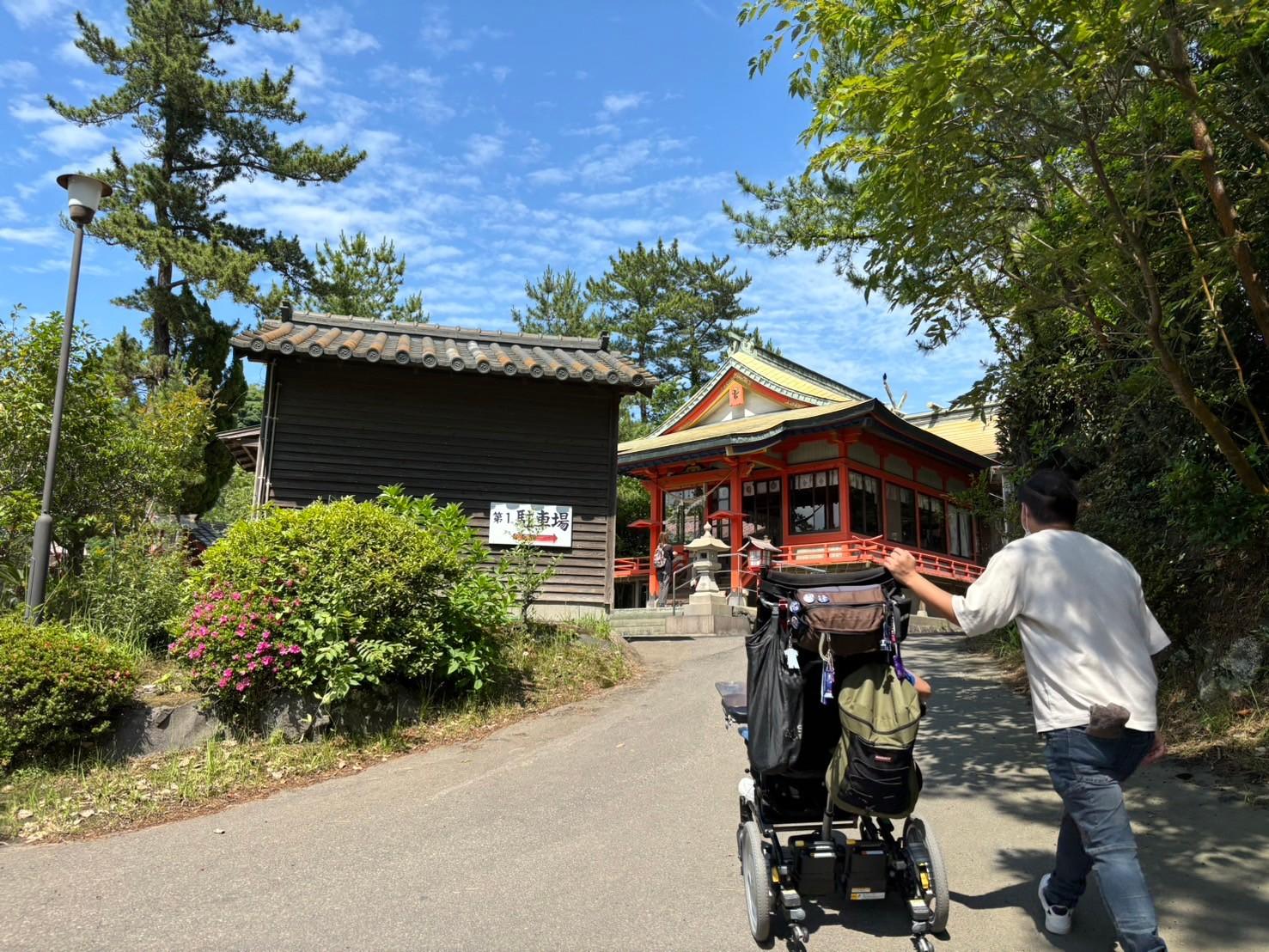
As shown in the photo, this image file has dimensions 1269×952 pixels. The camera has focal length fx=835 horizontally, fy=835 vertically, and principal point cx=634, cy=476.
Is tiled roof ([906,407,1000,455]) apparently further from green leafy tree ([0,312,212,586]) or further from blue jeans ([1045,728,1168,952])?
blue jeans ([1045,728,1168,952])

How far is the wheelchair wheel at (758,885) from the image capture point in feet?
10.9

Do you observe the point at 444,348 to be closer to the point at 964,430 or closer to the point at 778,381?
the point at 778,381

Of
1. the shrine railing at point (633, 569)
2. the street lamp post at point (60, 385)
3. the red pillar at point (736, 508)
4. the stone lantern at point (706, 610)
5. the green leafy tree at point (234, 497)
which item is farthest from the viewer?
the green leafy tree at point (234, 497)

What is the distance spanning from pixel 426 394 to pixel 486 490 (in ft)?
5.34

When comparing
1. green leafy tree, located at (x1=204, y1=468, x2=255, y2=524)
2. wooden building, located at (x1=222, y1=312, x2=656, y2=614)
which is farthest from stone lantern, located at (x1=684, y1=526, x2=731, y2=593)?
green leafy tree, located at (x1=204, y1=468, x2=255, y2=524)

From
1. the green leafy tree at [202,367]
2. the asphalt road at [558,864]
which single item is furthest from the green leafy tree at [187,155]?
the asphalt road at [558,864]

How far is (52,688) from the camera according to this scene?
632 centimetres

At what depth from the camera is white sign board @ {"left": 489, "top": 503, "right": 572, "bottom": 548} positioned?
1182 cm

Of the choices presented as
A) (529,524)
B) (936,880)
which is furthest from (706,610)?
(936,880)

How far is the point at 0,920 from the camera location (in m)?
3.97

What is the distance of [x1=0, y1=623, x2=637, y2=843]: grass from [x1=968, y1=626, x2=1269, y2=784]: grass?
205 inches

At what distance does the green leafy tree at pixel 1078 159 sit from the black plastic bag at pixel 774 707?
322 cm

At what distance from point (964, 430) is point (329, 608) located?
24.6 m

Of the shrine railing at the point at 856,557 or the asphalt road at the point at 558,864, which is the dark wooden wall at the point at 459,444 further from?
the shrine railing at the point at 856,557
